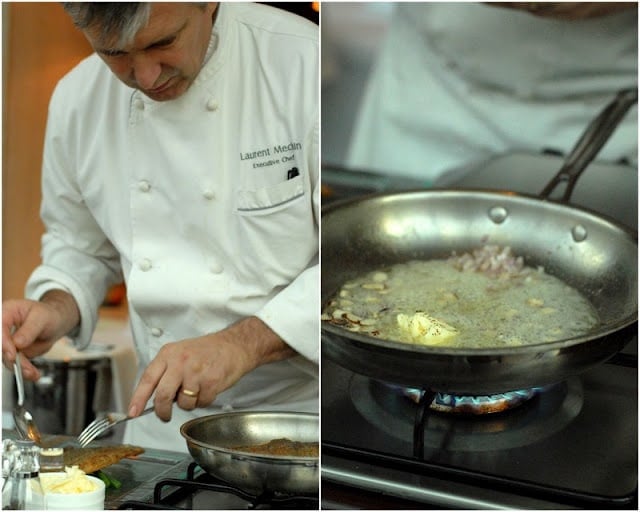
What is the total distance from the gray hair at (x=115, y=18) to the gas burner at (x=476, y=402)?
765mm

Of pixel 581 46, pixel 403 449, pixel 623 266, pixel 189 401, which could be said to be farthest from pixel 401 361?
pixel 581 46

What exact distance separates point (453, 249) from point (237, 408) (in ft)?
1.74

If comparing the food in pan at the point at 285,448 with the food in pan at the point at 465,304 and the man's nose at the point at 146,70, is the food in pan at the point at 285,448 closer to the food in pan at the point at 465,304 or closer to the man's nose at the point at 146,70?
the food in pan at the point at 465,304

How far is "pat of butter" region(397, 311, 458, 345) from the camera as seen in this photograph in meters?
1.48

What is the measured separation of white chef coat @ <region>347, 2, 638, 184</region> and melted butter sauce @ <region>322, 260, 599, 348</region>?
23.5 inches

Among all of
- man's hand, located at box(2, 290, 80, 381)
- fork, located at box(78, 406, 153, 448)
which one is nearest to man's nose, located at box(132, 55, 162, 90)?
man's hand, located at box(2, 290, 80, 381)

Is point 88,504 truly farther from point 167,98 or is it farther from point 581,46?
point 581,46

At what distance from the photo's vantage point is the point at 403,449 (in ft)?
4.75

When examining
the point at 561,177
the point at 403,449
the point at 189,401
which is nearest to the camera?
the point at 403,449

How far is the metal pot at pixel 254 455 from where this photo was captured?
4.70 ft

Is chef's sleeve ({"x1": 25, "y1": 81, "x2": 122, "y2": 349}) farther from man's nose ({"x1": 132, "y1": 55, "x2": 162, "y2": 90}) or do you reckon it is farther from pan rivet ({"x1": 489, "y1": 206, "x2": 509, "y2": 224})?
pan rivet ({"x1": 489, "y1": 206, "x2": 509, "y2": 224})

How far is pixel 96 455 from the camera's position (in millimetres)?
1530

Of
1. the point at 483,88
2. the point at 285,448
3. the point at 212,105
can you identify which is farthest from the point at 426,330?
the point at 483,88

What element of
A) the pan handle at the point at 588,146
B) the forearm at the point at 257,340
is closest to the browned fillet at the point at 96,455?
the forearm at the point at 257,340
